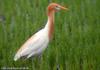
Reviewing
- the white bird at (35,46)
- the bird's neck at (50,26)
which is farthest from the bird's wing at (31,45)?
the bird's neck at (50,26)

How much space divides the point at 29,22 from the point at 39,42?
1.29 meters

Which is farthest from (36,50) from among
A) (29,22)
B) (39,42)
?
(29,22)

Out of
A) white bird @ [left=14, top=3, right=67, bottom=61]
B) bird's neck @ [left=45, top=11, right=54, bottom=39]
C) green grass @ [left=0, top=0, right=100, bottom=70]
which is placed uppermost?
bird's neck @ [left=45, top=11, right=54, bottom=39]

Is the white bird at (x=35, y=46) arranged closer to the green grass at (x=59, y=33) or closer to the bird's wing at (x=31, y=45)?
the bird's wing at (x=31, y=45)

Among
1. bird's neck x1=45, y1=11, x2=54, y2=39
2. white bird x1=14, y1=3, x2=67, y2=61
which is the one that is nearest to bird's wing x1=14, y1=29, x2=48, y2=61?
white bird x1=14, y1=3, x2=67, y2=61

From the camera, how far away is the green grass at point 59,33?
6862 millimetres

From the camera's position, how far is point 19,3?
29.9 ft

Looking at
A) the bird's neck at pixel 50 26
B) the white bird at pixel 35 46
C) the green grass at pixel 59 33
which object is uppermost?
the bird's neck at pixel 50 26

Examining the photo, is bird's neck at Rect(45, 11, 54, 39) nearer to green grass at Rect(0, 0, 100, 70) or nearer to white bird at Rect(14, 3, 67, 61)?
white bird at Rect(14, 3, 67, 61)

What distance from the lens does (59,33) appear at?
764 cm

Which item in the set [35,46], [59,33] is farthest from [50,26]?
[59,33]

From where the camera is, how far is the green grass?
6862 mm

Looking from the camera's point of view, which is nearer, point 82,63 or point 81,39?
point 82,63

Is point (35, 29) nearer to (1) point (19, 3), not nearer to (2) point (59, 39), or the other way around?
(2) point (59, 39)
